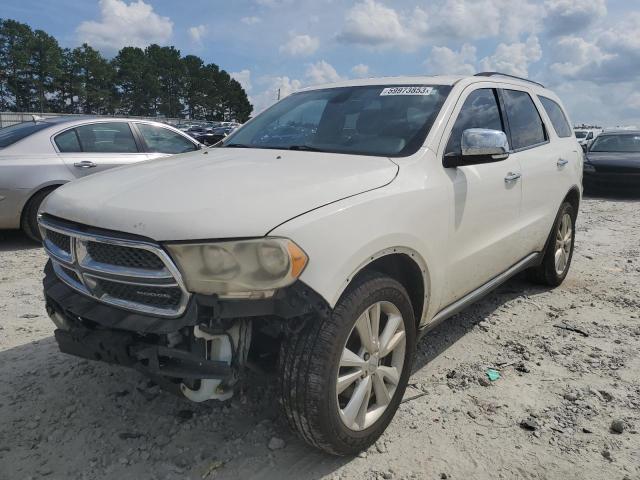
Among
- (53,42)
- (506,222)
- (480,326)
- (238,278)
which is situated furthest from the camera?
(53,42)

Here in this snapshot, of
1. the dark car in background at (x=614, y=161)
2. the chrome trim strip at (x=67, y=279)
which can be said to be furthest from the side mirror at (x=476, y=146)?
the dark car in background at (x=614, y=161)

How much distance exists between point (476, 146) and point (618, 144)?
38.9ft

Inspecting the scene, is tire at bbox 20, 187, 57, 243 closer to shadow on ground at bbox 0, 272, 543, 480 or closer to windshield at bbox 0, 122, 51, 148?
windshield at bbox 0, 122, 51, 148

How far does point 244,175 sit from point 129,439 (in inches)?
56.1

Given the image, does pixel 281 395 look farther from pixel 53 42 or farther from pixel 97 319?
pixel 53 42

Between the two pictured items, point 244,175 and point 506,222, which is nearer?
point 244,175

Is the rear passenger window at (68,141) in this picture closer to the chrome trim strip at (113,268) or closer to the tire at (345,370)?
the chrome trim strip at (113,268)

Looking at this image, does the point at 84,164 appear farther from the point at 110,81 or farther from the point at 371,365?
the point at 110,81

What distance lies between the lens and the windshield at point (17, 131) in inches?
244

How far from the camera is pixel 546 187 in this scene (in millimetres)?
4254

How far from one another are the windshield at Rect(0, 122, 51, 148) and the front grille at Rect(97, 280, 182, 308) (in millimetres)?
4852

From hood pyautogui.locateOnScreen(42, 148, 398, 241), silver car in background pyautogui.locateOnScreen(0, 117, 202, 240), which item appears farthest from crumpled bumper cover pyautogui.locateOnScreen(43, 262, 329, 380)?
silver car in background pyautogui.locateOnScreen(0, 117, 202, 240)

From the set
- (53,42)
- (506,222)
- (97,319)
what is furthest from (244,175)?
(53,42)

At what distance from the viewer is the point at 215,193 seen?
227cm
